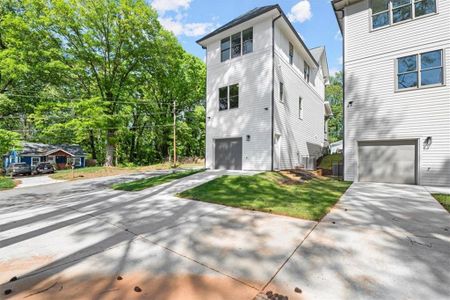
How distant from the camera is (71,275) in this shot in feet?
9.01

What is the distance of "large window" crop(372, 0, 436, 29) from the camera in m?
9.71

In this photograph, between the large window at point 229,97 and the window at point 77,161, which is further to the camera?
the window at point 77,161

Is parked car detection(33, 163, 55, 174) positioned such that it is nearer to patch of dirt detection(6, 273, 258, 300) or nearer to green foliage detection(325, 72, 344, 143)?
patch of dirt detection(6, 273, 258, 300)

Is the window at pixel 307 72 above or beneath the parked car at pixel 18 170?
above

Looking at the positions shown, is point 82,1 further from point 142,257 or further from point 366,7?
point 142,257

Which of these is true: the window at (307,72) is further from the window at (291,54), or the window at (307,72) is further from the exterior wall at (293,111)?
the window at (291,54)

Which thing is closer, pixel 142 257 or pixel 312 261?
pixel 312 261

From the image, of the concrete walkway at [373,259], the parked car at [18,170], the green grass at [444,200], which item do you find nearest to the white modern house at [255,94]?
the green grass at [444,200]

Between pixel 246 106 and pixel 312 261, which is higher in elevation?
pixel 246 106

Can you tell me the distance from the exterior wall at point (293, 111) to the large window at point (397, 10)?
4878mm

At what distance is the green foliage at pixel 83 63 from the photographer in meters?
19.8

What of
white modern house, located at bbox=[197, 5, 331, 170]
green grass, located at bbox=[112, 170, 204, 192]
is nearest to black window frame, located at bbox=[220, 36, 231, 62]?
white modern house, located at bbox=[197, 5, 331, 170]

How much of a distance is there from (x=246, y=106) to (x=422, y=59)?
8117mm

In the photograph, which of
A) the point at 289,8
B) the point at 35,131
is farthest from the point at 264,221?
the point at 35,131
